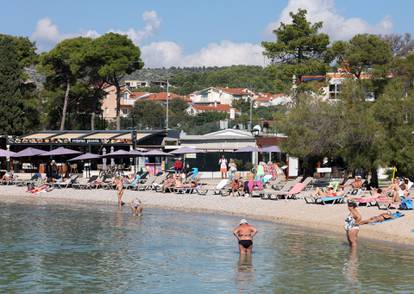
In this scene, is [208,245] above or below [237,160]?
below

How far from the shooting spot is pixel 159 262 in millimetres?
22703

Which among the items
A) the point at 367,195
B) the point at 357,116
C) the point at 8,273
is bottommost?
the point at 8,273

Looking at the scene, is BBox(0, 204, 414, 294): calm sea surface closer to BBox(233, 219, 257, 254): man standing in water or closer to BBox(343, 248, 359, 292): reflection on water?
BBox(343, 248, 359, 292): reflection on water

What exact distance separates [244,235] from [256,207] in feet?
39.3

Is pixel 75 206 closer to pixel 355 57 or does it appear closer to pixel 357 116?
pixel 357 116

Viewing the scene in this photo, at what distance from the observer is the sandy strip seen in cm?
2742

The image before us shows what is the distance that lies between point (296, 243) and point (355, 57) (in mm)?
28502

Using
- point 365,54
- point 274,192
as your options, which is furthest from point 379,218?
point 365,54

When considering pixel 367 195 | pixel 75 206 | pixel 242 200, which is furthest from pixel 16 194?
pixel 367 195

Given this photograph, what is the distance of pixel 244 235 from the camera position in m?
22.9

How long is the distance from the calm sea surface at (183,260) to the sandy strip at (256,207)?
3.61ft

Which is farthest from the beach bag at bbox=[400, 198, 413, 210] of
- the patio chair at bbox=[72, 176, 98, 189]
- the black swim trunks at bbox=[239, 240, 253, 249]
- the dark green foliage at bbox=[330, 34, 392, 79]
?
the dark green foliage at bbox=[330, 34, 392, 79]

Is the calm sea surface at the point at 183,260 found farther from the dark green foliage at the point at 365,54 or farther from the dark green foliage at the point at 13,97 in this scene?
the dark green foliage at the point at 13,97

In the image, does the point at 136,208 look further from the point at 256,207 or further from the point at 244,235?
the point at 244,235
